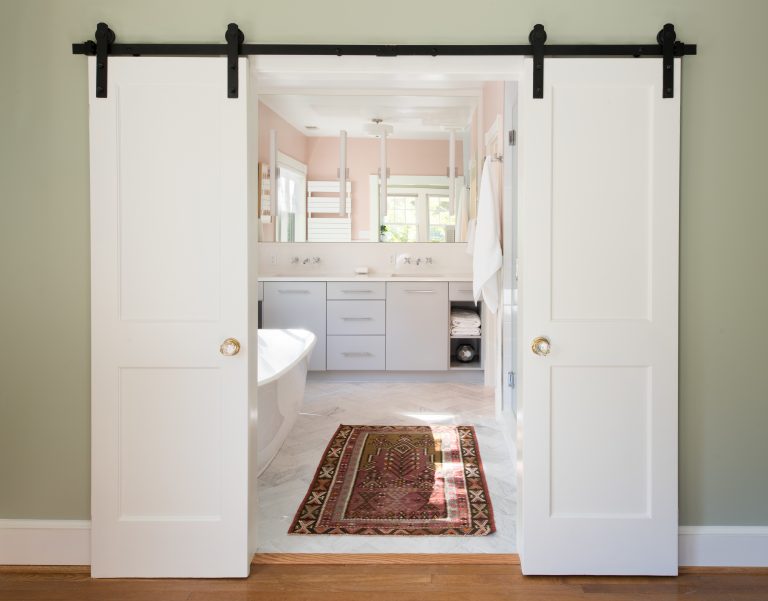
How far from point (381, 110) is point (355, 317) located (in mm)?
2007

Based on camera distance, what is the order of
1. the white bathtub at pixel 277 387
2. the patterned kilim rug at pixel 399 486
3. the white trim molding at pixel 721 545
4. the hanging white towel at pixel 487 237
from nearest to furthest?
the white trim molding at pixel 721 545
the patterned kilim rug at pixel 399 486
the white bathtub at pixel 277 387
the hanging white towel at pixel 487 237

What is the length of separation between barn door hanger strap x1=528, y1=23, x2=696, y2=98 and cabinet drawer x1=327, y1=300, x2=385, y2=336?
3.34 meters

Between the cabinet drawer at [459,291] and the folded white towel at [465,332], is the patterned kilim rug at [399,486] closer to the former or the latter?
the folded white towel at [465,332]

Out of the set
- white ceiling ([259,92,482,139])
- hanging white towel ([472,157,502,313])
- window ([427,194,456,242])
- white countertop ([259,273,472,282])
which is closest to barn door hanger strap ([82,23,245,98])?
hanging white towel ([472,157,502,313])

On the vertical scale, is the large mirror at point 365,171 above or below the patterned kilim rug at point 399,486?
above

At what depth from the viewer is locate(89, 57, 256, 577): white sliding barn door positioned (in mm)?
2062

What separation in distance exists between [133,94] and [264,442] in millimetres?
1858

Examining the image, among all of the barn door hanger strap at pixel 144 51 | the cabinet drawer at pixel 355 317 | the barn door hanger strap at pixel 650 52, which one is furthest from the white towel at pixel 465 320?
the barn door hanger strap at pixel 144 51

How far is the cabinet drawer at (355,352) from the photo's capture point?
5.26 metres

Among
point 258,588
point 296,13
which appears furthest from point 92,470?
point 296,13

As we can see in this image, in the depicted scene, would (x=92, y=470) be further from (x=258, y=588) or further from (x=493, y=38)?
→ (x=493, y=38)

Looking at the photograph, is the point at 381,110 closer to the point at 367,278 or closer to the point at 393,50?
the point at 367,278

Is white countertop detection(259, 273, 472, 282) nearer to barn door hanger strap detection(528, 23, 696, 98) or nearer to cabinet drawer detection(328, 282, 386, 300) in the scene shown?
cabinet drawer detection(328, 282, 386, 300)

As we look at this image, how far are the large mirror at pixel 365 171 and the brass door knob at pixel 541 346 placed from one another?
11.5ft
